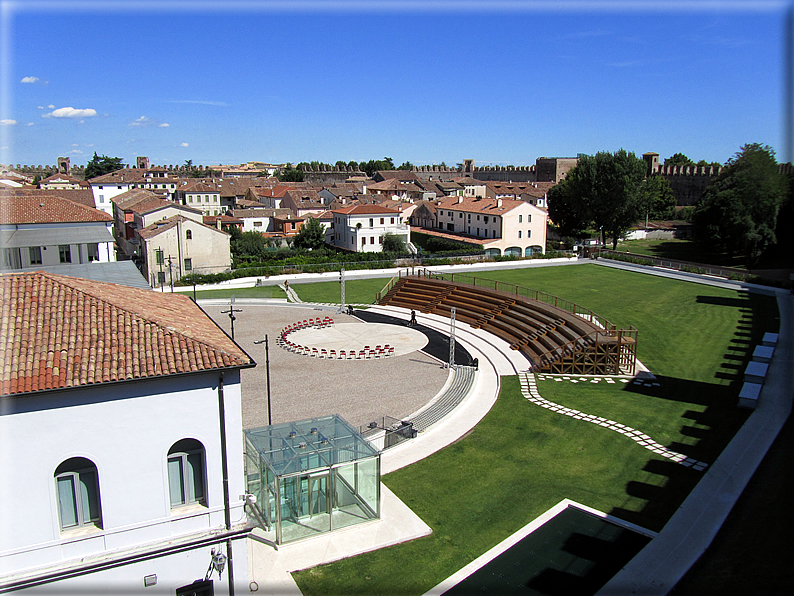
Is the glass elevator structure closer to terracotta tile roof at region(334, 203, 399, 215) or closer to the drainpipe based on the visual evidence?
the drainpipe

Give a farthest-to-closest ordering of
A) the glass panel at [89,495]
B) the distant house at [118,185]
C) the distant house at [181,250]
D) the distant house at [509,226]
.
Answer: the distant house at [118,185]
the distant house at [509,226]
the distant house at [181,250]
the glass panel at [89,495]

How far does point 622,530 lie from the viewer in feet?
48.2

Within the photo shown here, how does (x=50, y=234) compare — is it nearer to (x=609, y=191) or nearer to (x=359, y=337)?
(x=359, y=337)

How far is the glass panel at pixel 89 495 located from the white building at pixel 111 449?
0.8 inches

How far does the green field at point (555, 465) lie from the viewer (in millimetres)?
13914

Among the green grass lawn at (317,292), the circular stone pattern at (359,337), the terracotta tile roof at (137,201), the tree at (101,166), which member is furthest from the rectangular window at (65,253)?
the tree at (101,166)

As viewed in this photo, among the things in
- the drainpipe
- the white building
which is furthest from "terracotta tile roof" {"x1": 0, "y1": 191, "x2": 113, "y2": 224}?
the drainpipe

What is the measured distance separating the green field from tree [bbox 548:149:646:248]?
38.7 metres

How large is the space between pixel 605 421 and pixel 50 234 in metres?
33.4

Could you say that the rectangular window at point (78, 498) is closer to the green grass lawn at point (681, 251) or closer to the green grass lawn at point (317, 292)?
the green grass lawn at point (317, 292)

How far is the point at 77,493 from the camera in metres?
11.3

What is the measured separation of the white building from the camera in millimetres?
10641

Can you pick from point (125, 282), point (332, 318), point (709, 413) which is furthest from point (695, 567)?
point (332, 318)

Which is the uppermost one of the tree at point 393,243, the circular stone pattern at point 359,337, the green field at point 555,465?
the tree at point 393,243
